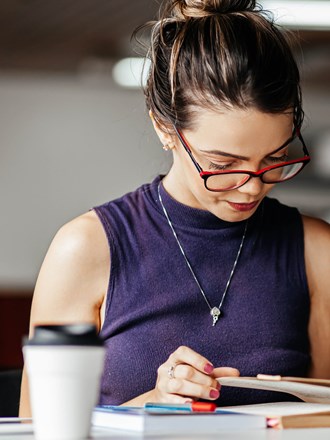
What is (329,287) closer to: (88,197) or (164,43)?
(164,43)

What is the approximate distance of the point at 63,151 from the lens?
716 cm

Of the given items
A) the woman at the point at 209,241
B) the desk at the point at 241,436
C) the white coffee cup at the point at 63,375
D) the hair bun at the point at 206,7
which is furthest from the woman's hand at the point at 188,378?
the hair bun at the point at 206,7

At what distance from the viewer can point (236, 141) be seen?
1688 mm

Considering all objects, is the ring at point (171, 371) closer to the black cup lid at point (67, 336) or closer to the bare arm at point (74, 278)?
the bare arm at point (74, 278)

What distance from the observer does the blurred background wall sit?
6.75 metres

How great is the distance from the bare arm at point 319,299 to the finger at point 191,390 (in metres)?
0.52

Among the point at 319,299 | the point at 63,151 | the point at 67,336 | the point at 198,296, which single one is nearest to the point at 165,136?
the point at 198,296

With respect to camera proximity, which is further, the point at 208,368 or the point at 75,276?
the point at 75,276

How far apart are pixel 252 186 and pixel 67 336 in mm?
768

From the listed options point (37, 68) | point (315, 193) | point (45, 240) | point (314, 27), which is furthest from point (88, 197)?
point (314, 27)

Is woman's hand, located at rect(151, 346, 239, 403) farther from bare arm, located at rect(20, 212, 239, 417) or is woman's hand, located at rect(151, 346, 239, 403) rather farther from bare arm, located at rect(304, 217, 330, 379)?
bare arm, located at rect(304, 217, 330, 379)

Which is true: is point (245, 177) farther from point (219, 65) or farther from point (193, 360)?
point (193, 360)

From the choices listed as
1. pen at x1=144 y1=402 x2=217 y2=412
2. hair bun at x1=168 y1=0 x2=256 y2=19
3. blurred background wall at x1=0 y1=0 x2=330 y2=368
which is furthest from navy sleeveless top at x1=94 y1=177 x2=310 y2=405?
blurred background wall at x1=0 y1=0 x2=330 y2=368

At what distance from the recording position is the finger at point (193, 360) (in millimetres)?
1505
